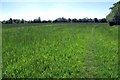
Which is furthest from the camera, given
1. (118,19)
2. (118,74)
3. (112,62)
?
(118,19)

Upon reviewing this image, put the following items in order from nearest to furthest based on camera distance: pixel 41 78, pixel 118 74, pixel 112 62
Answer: pixel 41 78 → pixel 118 74 → pixel 112 62

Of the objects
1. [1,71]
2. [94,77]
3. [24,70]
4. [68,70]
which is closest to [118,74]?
[94,77]

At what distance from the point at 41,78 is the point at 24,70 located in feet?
5.72

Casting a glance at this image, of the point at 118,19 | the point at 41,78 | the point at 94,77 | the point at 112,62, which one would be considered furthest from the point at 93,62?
the point at 118,19

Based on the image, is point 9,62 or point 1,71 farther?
point 9,62

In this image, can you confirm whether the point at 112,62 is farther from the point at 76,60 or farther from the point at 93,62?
the point at 76,60

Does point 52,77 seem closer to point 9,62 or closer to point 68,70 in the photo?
point 68,70

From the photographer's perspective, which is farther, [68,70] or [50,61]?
[50,61]

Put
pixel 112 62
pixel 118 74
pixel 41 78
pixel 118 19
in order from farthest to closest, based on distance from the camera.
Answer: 1. pixel 118 19
2. pixel 112 62
3. pixel 118 74
4. pixel 41 78

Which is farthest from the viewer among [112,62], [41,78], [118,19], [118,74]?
[118,19]

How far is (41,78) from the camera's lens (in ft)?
37.7

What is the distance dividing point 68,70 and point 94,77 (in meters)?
1.65

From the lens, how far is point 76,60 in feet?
51.9

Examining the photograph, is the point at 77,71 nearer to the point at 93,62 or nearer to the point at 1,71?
the point at 93,62
